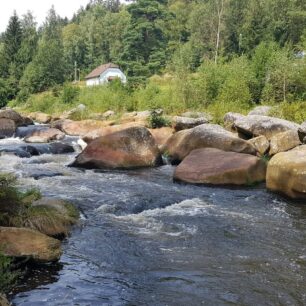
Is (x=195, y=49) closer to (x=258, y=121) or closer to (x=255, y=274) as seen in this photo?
(x=258, y=121)

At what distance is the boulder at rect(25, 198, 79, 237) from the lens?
289 inches

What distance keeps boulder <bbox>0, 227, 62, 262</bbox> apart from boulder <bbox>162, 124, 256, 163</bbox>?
8.77 meters

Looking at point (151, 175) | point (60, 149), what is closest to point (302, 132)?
point (151, 175)

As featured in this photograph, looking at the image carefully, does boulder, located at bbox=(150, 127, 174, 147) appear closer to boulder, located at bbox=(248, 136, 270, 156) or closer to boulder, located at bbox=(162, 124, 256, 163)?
boulder, located at bbox=(162, 124, 256, 163)

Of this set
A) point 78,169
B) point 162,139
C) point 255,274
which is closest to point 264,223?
point 255,274

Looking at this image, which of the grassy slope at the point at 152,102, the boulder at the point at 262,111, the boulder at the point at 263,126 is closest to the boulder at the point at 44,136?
the grassy slope at the point at 152,102

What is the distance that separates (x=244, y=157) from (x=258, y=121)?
4069 millimetres

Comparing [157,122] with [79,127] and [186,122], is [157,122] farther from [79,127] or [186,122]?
[79,127]

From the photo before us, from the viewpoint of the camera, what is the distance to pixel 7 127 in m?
25.2

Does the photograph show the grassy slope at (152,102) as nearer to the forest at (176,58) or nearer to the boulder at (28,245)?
the forest at (176,58)

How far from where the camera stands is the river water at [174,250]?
18.4 ft

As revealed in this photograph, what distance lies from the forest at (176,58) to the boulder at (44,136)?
18.2 feet

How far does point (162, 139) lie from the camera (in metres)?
18.9

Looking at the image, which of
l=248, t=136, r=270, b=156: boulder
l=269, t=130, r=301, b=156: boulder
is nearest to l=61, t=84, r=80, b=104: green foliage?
l=248, t=136, r=270, b=156: boulder
